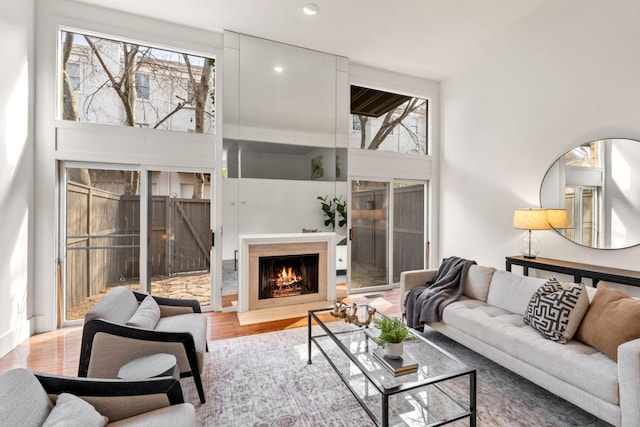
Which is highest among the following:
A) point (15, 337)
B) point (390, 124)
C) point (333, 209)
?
point (390, 124)

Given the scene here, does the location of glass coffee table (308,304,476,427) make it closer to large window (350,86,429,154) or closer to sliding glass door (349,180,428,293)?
sliding glass door (349,180,428,293)

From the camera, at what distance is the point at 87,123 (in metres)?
→ 3.48

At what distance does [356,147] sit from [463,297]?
273 centimetres

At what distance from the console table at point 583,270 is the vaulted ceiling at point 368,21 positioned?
2978 mm

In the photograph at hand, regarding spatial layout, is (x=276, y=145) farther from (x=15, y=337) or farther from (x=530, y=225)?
(x=15, y=337)

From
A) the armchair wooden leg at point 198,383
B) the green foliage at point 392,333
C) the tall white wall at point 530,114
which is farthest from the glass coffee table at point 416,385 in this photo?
the tall white wall at point 530,114

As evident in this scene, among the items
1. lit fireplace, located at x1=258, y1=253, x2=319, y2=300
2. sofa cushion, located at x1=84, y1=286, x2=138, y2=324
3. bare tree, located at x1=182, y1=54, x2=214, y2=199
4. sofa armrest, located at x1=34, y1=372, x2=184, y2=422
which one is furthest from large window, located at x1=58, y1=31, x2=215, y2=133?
sofa armrest, located at x1=34, y1=372, x2=184, y2=422

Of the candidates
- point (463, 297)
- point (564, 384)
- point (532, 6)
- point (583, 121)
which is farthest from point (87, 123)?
point (583, 121)

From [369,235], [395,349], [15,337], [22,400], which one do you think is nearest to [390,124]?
[369,235]

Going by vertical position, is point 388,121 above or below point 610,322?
above

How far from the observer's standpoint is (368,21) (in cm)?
377

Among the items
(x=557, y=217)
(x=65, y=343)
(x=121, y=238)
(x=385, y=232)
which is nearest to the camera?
(x=65, y=343)

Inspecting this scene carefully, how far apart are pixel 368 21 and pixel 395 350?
3.75 meters

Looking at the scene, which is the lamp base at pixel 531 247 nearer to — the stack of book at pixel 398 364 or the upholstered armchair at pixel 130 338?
the stack of book at pixel 398 364
